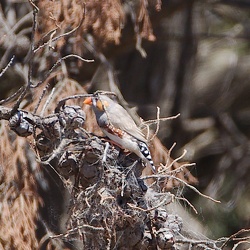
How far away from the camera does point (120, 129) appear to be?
107 inches

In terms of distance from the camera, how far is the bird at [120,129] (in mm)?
2570

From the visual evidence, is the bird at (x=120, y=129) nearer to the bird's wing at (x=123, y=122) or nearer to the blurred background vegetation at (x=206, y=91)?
the bird's wing at (x=123, y=122)

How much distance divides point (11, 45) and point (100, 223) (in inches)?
51.2

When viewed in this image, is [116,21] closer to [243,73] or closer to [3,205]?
[3,205]

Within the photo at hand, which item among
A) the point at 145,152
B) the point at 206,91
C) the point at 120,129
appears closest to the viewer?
the point at 145,152

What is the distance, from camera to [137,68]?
16.8 feet

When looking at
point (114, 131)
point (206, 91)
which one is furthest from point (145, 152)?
point (206, 91)

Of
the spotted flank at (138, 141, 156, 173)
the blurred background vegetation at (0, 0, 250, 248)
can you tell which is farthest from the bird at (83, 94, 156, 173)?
the blurred background vegetation at (0, 0, 250, 248)

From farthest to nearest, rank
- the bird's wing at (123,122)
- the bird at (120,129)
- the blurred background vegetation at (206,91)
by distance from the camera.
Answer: the blurred background vegetation at (206,91) < the bird's wing at (123,122) < the bird at (120,129)

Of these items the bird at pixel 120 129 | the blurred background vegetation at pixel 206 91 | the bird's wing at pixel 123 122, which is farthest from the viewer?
the blurred background vegetation at pixel 206 91

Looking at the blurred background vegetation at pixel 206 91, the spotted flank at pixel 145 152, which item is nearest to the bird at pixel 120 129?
the spotted flank at pixel 145 152

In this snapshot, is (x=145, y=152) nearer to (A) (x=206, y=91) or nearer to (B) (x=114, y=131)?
(B) (x=114, y=131)

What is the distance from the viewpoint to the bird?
2570 millimetres

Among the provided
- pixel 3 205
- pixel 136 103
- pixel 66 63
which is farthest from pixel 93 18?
pixel 136 103
